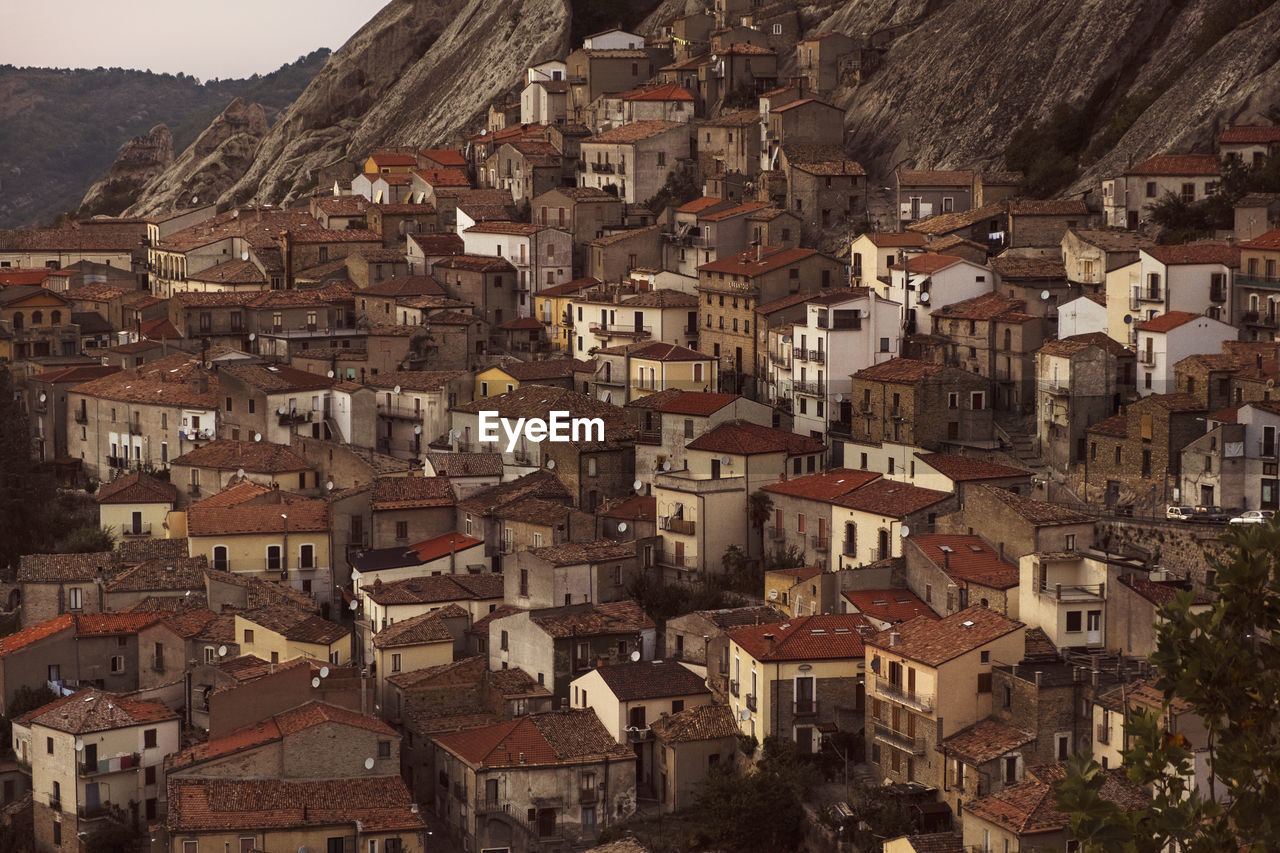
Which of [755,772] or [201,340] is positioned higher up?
[201,340]

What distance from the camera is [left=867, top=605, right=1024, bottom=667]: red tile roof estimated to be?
144 feet

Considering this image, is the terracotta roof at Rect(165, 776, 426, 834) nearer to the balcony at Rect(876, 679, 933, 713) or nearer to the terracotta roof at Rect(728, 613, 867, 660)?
the terracotta roof at Rect(728, 613, 867, 660)

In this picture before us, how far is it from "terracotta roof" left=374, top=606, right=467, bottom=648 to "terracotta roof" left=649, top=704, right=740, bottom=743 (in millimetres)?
6338

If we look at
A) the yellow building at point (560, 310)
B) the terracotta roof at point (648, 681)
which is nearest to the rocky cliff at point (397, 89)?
the yellow building at point (560, 310)

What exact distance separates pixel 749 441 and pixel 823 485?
10.1 feet

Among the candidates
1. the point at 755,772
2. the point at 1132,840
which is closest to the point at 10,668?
the point at 755,772

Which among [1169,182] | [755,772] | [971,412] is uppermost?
[1169,182]

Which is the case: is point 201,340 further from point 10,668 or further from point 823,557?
point 823,557

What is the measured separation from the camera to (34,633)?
55.1 metres

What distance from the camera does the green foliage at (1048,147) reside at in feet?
237

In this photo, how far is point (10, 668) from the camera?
53.5 m

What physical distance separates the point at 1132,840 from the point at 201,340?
60.5 metres

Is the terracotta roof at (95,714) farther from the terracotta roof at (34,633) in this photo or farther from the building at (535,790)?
the building at (535,790)

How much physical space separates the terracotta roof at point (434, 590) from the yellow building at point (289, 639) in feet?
4.55
